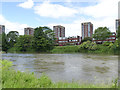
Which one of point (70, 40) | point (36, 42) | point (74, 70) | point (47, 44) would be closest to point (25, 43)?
point (36, 42)

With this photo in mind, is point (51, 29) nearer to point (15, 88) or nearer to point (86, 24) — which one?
point (86, 24)

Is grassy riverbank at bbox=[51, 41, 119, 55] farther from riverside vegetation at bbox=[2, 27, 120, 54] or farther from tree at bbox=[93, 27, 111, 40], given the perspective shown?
tree at bbox=[93, 27, 111, 40]

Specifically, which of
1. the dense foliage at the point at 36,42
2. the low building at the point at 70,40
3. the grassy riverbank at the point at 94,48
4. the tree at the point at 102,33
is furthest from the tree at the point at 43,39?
the low building at the point at 70,40

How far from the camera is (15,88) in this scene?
12.3 ft

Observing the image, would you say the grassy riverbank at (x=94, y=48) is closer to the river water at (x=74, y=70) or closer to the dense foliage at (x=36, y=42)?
the dense foliage at (x=36, y=42)

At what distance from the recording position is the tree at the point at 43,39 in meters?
51.8

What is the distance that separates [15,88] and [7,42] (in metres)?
64.4

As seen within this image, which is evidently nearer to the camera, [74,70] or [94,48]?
[74,70]

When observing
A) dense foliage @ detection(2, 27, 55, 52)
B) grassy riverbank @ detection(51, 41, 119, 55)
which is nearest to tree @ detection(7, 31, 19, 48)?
dense foliage @ detection(2, 27, 55, 52)

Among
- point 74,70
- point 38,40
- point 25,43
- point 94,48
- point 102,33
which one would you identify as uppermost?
point 102,33

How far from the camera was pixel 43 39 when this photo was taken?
5191cm

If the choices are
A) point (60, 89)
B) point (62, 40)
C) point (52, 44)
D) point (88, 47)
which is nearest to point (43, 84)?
point (60, 89)

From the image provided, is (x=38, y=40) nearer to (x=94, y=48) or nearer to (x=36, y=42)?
(x=36, y=42)

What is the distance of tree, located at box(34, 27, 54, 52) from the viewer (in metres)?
51.8
